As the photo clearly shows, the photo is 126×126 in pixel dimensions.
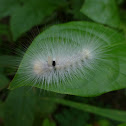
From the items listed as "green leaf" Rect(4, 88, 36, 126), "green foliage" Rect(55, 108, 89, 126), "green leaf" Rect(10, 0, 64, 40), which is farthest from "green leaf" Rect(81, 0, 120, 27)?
"green foliage" Rect(55, 108, 89, 126)

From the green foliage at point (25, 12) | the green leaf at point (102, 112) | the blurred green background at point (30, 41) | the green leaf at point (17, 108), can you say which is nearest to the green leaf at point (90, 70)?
the blurred green background at point (30, 41)

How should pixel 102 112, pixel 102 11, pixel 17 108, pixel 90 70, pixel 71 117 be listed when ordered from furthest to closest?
1. pixel 71 117
2. pixel 102 112
3. pixel 17 108
4. pixel 102 11
5. pixel 90 70

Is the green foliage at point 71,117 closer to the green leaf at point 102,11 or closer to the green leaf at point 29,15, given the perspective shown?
the green leaf at point 29,15

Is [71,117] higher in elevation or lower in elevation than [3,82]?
lower

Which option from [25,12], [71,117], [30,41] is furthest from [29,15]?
[71,117]

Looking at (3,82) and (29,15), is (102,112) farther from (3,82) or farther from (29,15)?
(29,15)

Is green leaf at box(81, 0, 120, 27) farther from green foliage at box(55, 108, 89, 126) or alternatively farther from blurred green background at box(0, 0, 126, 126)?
green foliage at box(55, 108, 89, 126)

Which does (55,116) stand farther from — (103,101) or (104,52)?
(104,52)
